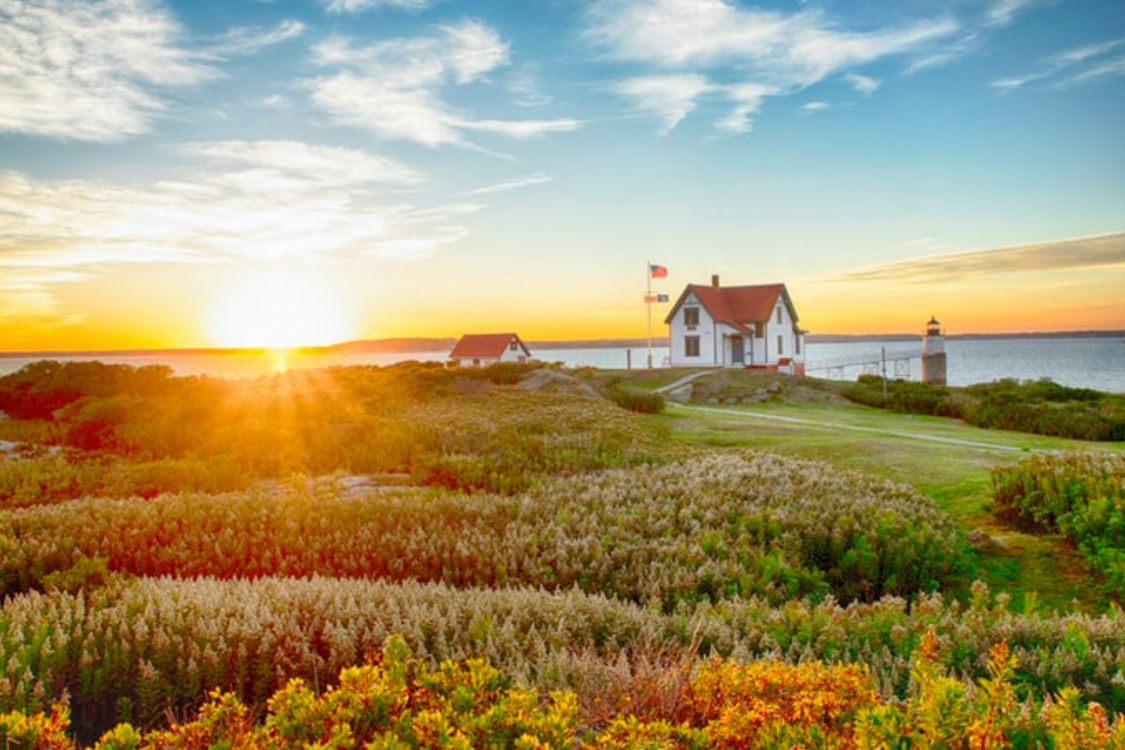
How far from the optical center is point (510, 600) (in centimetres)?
609

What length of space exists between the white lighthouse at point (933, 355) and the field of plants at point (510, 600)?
2061 inches

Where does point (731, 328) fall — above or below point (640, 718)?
above

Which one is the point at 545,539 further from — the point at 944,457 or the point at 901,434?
the point at 901,434

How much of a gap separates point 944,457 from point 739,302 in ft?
164

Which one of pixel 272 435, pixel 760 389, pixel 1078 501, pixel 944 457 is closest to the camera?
pixel 1078 501

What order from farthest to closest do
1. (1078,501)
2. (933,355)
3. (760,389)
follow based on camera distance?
(933,355) < (760,389) < (1078,501)

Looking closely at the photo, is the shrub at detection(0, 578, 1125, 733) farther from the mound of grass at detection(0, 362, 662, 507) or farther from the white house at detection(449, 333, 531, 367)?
the white house at detection(449, 333, 531, 367)

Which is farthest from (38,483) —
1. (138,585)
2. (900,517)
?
(900,517)

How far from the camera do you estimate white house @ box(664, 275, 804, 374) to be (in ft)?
206

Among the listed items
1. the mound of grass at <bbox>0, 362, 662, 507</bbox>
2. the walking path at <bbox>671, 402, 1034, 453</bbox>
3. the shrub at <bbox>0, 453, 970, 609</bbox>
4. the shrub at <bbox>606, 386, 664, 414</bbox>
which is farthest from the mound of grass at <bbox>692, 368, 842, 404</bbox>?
the shrub at <bbox>0, 453, 970, 609</bbox>

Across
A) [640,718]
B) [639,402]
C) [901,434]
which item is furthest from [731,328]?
[640,718]

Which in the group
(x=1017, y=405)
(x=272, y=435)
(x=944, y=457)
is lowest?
(x=1017, y=405)

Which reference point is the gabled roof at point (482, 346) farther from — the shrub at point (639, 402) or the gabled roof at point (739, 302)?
the shrub at point (639, 402)

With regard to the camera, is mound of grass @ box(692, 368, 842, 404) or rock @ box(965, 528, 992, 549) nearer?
rock @ box(965, 528, 992, 549)
